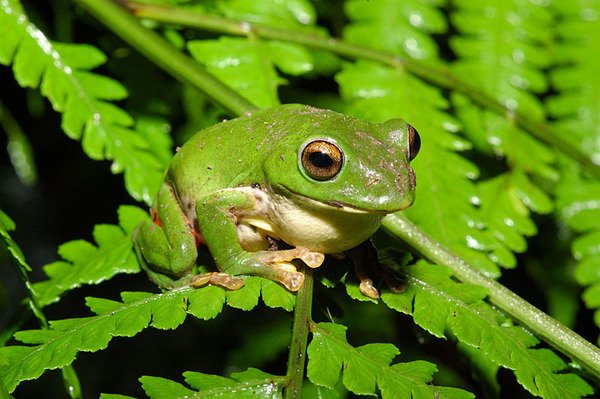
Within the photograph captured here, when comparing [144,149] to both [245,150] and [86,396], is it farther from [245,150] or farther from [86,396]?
[86,396]

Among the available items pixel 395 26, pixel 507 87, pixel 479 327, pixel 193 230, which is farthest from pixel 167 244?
pixel 507 87

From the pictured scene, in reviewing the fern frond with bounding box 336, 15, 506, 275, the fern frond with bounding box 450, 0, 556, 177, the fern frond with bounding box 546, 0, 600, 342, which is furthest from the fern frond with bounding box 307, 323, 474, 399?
the fern frond with bounding box 450, 0, 556, 177

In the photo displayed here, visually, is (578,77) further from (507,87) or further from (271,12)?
(271,12)

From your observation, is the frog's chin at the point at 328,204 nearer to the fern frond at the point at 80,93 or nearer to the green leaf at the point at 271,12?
the fern frond at the point at 80,93

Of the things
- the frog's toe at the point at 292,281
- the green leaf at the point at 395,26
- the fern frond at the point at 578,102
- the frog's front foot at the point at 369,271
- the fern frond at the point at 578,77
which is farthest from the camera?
the fern frond at the point at 578,77

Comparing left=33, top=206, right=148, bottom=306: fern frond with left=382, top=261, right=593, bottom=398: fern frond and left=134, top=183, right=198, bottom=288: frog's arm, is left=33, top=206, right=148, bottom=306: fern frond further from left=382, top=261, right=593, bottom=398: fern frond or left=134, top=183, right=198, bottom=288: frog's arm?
left=382, top=261, right=593, bottom=398: fern frond

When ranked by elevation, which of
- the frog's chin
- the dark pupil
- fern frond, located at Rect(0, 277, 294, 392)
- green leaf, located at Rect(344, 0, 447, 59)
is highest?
the dark pupil

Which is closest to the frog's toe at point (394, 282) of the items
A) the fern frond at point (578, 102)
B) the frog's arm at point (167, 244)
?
the frog's arm at point (167, 244)
